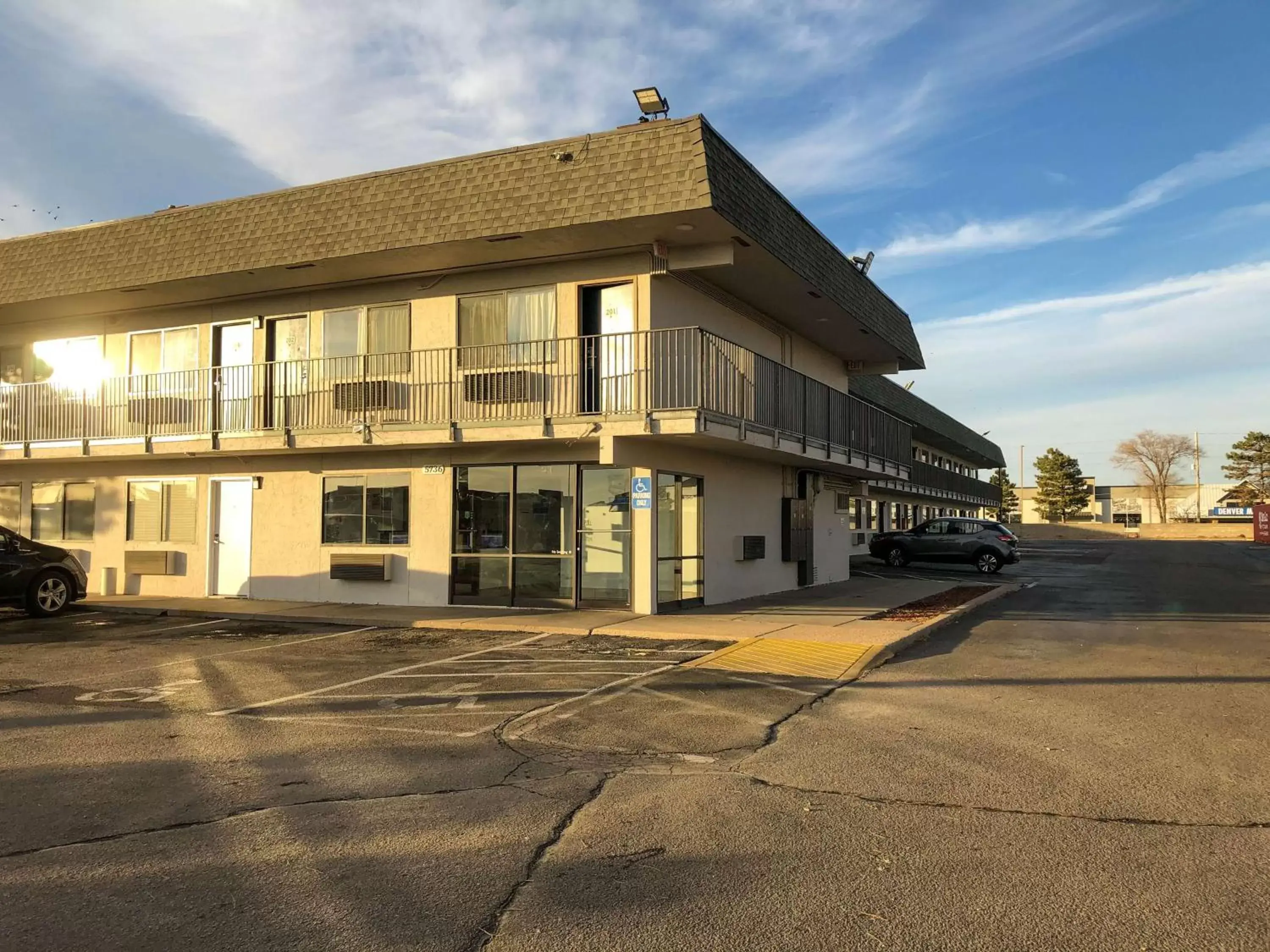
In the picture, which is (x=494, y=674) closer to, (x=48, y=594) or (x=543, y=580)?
(x=543, y=580)

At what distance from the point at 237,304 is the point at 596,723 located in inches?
557

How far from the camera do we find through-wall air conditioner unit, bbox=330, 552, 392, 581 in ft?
53.6

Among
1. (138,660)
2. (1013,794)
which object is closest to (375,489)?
(138,660)

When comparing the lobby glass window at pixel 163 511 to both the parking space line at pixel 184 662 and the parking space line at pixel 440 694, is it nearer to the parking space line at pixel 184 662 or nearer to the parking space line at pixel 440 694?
the parking space line at pixel 184 662

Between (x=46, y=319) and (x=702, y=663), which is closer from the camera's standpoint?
(x=702, y=663)

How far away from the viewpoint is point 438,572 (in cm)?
1609

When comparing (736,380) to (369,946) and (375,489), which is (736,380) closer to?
(375,489)

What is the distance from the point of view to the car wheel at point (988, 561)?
94.0ft

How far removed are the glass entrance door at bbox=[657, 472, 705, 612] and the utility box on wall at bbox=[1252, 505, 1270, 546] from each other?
57.1m

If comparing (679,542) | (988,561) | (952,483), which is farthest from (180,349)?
(952,483)

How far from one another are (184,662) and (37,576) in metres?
6.40

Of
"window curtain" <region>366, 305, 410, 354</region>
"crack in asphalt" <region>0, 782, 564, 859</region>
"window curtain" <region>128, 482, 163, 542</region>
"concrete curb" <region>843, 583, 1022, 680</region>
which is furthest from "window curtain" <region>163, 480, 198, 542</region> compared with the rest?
"crack in asphalt" <region>0, 782, 564, 859</region>

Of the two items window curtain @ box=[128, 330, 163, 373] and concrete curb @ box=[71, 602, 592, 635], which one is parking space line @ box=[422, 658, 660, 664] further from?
window curtain @ box=[128, 330, 163, 373]

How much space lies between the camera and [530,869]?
4.30 m
